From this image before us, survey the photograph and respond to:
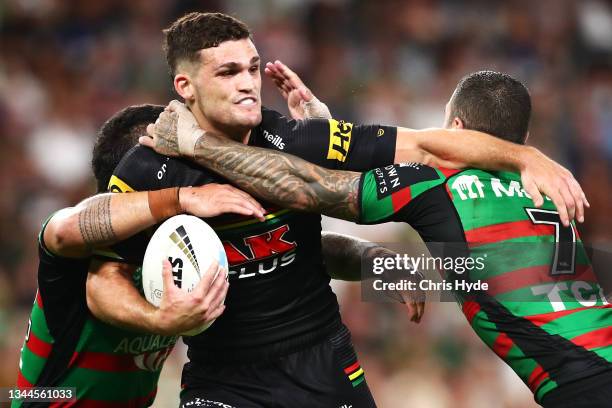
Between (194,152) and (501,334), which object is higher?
(194,152)

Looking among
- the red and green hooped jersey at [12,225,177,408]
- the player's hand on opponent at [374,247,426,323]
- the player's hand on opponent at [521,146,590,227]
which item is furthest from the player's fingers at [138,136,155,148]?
the player's hand on opponent at [521,146,590,227]

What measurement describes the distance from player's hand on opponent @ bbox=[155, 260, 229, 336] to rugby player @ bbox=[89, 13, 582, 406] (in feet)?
1.34

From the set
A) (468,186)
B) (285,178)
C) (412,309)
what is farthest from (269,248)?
(468,186)

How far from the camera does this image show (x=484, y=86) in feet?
14.8

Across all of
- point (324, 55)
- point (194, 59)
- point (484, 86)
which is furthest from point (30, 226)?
point (484, 86)

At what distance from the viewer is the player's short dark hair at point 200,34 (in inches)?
175

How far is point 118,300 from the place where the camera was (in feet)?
13.7

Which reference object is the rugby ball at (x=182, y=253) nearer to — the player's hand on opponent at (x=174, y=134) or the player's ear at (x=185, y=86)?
the player's hand on opponent at (x=174, y=134)

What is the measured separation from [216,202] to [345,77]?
6.36 metres

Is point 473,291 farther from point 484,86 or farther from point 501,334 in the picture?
point 484,86

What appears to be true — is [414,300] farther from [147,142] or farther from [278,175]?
[147,142]

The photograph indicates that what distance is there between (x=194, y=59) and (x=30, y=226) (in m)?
4.97

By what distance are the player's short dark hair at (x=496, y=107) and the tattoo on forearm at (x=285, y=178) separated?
0.67m

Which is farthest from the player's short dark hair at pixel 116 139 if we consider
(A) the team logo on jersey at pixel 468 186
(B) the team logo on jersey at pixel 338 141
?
(A) the team logo on jersey at pixel 468 186
